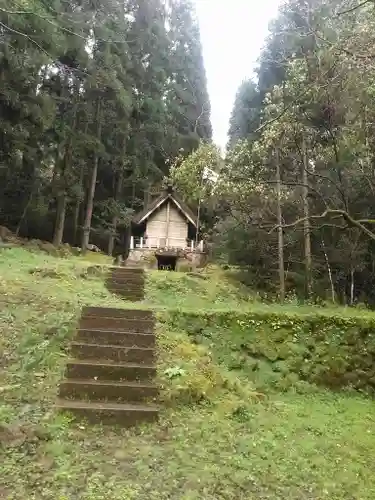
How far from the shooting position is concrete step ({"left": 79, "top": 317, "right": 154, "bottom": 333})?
7.42 metres

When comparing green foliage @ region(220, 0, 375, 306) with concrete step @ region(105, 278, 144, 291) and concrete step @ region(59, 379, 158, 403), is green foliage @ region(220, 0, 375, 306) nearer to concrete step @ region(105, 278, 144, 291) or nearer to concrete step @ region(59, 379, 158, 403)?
concrete step @ region(105, 278, 144, 291)

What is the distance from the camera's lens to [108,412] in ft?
17.3

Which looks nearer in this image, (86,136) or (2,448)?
(2,448)

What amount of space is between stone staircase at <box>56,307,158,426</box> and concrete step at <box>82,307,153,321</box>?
21 cm

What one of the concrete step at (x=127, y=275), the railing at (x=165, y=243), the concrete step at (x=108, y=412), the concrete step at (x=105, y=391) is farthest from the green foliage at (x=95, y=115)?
the concrete step at (x=108, y=412)

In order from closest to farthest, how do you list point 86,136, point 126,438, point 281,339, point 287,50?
point 126,438 → point 281,339 → point 287,50 → point 86,136

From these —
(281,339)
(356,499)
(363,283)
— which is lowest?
(356,499)

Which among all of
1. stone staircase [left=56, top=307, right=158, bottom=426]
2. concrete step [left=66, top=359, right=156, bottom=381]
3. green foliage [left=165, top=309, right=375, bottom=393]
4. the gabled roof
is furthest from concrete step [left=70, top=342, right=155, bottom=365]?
the gabled roof

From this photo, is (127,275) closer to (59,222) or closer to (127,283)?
(127,283)

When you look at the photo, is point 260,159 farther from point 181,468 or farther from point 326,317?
point 181,468

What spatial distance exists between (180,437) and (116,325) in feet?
9.51

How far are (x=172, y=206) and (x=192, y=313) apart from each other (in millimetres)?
16564

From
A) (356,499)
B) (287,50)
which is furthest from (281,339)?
(287,50)

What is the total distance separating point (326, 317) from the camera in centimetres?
890
